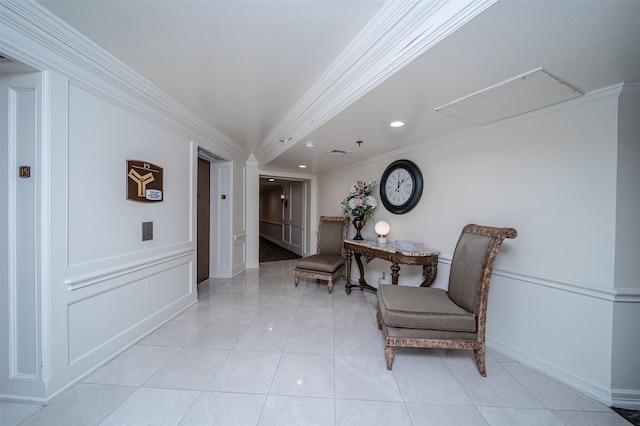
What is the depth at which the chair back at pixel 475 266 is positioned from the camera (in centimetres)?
180

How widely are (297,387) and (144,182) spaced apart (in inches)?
85.0

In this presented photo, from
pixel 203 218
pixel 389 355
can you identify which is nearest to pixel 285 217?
pixel 203 218

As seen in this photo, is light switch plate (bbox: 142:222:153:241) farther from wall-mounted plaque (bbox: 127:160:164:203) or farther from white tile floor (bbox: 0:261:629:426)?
white tile floor (bbox: 0:261:629:426)

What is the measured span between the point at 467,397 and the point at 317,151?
9.76 feet

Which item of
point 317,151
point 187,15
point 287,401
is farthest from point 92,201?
point 317,151

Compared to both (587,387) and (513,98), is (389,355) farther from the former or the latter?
(513,98)

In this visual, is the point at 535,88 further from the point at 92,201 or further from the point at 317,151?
the point at 92,201

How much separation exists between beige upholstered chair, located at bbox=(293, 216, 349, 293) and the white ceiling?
86.0 inches

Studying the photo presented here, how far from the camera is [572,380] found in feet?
5.69

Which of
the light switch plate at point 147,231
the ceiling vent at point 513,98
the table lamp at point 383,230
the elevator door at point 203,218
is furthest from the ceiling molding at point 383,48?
the elevator door at point 203,218

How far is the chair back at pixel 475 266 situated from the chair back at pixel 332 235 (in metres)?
2.22

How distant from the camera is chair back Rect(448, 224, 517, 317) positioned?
1.80 metres

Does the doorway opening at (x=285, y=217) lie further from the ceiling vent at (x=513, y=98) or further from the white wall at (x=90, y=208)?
the ceiling vent at (x=513, y=98)

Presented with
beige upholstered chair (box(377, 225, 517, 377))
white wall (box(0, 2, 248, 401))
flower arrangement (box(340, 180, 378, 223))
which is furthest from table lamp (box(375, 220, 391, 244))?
white wall (box(0, 2, 248, 401))
